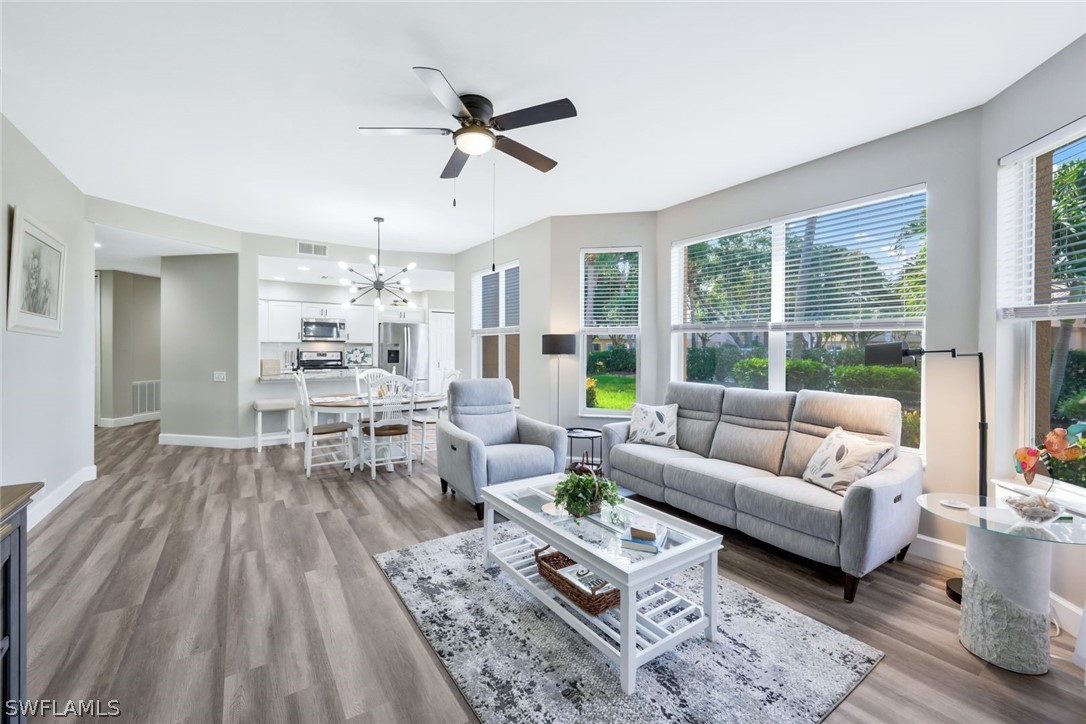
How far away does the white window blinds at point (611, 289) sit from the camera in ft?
16.1

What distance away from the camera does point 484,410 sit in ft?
13.3

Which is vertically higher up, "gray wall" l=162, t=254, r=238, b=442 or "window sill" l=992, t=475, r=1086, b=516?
"gray wall" l=162, t=254, r=238, b=442

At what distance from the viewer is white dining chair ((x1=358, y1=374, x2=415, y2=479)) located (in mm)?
4551

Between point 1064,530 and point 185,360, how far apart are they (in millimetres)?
8082

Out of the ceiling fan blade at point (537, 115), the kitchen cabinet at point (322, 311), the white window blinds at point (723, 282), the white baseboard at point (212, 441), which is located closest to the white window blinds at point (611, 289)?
the white window blinds at point (723, 282)

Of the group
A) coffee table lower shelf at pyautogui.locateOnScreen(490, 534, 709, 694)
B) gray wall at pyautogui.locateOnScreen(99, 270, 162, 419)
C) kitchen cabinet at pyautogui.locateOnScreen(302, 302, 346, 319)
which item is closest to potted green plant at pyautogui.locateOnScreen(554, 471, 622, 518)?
coffee table lower shelf at pyautogui.locateOnScreen(490, 534, 709, 694)

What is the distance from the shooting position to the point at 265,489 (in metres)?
4.14

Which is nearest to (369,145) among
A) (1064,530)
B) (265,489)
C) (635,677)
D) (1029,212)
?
(265,489)

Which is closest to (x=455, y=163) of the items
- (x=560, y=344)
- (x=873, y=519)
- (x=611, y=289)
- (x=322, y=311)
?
(x=560, y=344)

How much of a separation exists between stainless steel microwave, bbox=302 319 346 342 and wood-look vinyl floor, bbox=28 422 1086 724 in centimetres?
416

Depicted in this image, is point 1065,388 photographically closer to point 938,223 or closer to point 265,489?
point 938,223

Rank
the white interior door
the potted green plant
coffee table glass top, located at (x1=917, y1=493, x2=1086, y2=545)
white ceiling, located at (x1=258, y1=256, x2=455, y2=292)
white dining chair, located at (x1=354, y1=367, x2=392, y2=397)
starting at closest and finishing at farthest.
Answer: coffee table glass top, located at (x1=917, y1=493, x2=1086, y2=545) < the potted green plant < white dining chair, located at (x1=354, y1=367, x2=392, y2=397) < white ceiling, located at (x1=258, y1=256, x2=455, y2=292) < the white interior door

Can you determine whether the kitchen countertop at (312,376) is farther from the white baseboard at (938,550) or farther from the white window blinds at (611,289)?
the white baseboard at (938,550)

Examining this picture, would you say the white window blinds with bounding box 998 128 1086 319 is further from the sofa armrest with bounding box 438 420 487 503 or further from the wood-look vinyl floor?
the sofa armrest with bounding box 438 420 487 503
